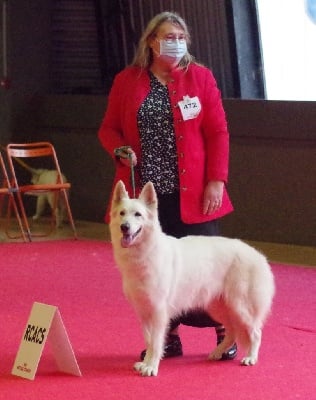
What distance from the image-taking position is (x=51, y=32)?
30.9ft

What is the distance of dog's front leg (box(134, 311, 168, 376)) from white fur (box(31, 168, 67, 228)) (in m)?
4.61

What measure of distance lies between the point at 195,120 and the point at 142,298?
2.73ft

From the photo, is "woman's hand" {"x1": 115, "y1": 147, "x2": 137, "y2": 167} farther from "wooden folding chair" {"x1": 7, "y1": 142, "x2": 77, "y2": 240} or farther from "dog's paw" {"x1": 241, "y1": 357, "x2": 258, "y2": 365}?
"wooden folding chair" {"x1": 7, "y1": 142, "x2": 77, "y2": 240}

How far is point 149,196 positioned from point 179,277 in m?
0.38

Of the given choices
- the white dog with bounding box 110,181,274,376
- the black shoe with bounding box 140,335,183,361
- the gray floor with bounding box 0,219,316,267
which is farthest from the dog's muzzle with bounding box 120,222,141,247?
the gray floor with bounding box 0,219,316,267

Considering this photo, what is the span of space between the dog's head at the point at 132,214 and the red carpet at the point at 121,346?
1.98ft

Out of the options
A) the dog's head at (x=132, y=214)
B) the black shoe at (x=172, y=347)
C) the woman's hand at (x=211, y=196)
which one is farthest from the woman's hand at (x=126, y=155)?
the black shoe at (x=172, y=347)

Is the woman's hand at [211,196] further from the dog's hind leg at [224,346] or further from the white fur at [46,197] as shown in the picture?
the white fur at [46,197]

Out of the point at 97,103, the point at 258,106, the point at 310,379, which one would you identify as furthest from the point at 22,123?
the point at 310,379

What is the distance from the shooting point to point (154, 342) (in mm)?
3906

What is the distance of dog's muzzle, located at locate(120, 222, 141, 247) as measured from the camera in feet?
12.2

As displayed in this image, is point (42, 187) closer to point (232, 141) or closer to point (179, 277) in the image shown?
point (232, 141)

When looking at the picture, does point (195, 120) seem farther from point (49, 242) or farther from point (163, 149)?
point (49, 242)

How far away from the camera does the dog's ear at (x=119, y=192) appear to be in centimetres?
386
